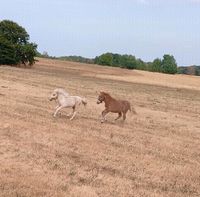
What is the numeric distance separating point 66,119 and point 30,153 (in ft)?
17.5

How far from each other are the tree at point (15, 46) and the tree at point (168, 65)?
4757 cm

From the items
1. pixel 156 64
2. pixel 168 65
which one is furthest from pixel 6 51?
pixel 156 64

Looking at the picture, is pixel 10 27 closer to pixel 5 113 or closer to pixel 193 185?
pixel 5 113

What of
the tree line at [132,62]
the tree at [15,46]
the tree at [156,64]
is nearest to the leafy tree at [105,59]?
the tree line at [132,62]

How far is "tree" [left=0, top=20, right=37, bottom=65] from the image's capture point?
55.7 meters

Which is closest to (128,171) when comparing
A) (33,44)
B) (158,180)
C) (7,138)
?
(158,180)

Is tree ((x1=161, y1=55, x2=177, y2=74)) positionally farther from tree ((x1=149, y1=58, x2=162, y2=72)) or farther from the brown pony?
the brown pony

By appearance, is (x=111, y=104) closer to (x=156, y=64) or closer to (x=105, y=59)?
(x=105, y=59)

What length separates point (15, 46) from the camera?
56.2 m

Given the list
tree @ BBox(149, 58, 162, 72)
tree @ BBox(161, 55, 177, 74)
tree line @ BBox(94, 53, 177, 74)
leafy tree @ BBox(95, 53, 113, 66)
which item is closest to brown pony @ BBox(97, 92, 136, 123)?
tree line @ BBox(94, 53, 177, 74)

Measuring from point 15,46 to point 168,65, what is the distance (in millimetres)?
53608

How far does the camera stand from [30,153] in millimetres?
11578

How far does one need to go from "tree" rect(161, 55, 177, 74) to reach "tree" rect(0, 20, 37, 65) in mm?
47567

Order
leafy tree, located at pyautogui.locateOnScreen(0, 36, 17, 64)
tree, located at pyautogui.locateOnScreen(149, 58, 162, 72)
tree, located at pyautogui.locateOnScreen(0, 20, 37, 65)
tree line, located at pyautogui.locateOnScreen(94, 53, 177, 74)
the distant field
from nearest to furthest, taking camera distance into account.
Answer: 1. the distant field
2. leafy tree, located at pyautogui.locateOnScreen(0, 36, 17, 64)
3. tree, located at pyautogui.locateOnScreen(0, 20, 37, 65)
4. tree line, located at pyautogui.locateOnScreen(94, 53, 177, 74)
5. tree, located at pyautogui.locateOnScreen(149, 58, 162, 72)
